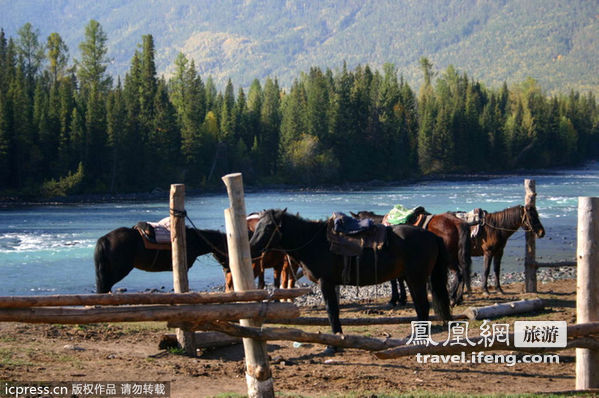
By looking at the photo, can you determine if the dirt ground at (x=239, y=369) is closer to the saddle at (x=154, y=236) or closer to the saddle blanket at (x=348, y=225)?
the saddle blanket at (x=348, y=225)

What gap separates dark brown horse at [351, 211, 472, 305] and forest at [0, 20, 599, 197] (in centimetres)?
5826

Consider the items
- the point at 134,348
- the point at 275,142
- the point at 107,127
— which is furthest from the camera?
the point at 275,142

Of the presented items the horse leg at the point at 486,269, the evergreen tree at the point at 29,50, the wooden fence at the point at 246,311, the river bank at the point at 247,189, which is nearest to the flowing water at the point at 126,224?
the river bank at the point at 247,189

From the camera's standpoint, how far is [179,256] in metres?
9.95

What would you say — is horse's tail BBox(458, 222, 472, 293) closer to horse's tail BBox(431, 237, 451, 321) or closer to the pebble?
horse's tail BBox(431, 237, 451, 321)

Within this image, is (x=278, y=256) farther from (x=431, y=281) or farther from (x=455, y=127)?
(x=455, y=127)

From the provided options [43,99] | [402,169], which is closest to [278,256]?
[43,99]

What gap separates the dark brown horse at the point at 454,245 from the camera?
14232mm

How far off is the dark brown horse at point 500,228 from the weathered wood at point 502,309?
3410 millimetres

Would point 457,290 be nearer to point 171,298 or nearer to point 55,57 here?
point 171,298

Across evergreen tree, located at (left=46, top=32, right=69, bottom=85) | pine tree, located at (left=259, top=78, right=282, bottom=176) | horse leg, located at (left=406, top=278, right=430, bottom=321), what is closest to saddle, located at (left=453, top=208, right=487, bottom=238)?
horse leg, located at (left=406, top=278, right=430, bottom=321)

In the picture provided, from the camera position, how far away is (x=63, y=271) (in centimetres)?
2542

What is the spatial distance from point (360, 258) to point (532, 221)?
6495 millimetres

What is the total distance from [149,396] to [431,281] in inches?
199
